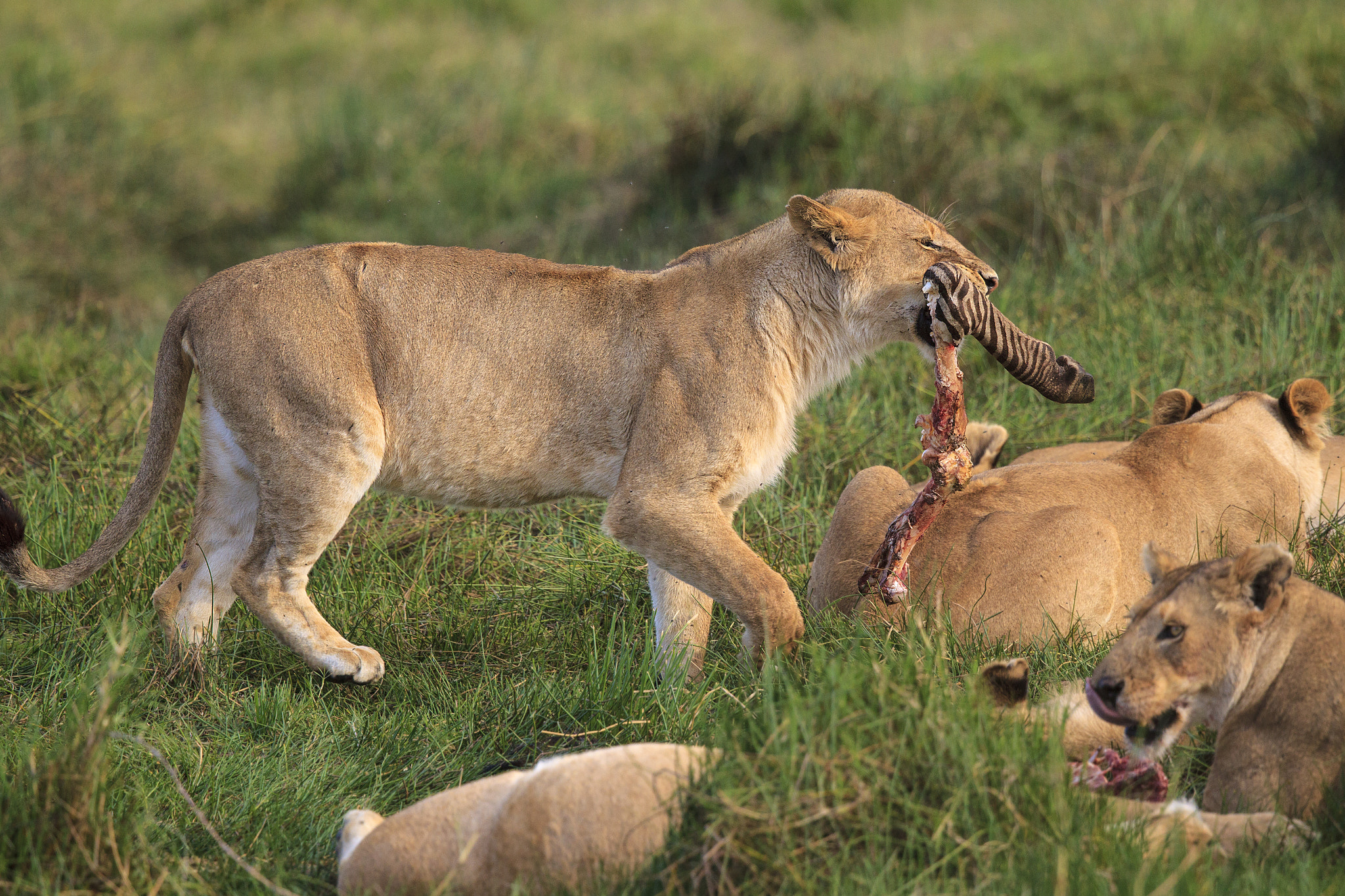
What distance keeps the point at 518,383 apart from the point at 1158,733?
7.04 ft

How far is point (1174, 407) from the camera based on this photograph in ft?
15.6

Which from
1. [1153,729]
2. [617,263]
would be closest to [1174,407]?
[1153,729]

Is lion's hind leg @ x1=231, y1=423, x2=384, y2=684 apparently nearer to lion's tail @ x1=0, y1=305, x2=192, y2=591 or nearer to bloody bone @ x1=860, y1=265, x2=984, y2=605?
lion's tail @ x1=0, y1=305, x2=192, y2=591

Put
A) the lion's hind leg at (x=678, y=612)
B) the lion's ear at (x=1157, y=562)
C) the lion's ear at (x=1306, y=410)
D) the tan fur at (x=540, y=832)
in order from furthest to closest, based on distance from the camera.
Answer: the lion's ear at (x=1306, y=410) < the lion's hind leg at (x=678, y=612) < the lion's ear at (x=1157, y=562) < the tan fur at (x=540, y=832)

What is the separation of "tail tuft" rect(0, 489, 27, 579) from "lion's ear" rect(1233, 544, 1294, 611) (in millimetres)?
3251

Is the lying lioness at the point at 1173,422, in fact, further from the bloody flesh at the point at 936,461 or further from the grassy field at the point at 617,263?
the bloody flesh at the point at 936,461

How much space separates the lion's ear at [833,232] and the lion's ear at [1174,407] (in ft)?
4.38

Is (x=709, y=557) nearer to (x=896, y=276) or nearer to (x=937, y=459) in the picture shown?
(x=937, y=459)

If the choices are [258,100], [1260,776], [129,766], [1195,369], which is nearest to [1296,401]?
[1195,369]

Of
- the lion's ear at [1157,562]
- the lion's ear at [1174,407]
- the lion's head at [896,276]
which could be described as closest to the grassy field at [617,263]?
the lion's ear at [1157,562]

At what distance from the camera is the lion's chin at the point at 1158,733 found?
306 centimetres

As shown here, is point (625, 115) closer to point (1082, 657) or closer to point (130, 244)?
point (130, 244)

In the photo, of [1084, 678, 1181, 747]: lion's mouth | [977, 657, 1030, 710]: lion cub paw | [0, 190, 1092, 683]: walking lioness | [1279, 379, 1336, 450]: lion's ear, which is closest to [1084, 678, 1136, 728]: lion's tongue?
[1084, 678, 1181, 747]: lion's mouth

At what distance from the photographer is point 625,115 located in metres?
10.9
